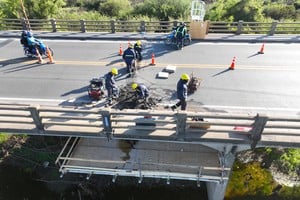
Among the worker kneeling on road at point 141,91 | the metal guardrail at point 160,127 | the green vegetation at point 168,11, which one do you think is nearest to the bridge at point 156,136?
the metal guardrail at point 160,127

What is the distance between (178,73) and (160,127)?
5.58 metres

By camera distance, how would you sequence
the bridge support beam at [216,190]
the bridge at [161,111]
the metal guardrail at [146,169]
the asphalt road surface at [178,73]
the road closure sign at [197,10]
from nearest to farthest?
the bridge at [161,111]
the metal guardrail at [146,169]
the bridge support beam at [216,190]
the asphalt road surface at [178,73]
the road closure sign at [197,10]

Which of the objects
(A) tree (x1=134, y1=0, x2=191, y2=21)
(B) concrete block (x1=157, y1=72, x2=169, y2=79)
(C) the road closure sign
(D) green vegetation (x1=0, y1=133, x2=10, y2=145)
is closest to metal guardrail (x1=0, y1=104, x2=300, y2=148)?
(B) concrete block (x1=157, y1=72, x2=169, y2=79)

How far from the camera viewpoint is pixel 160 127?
9.28 meters

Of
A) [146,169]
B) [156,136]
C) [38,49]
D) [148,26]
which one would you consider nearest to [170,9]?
[148,26]

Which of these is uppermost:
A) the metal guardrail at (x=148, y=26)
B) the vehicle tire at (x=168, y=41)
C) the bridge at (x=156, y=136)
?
the metal guardrail at (x=148, y=26)

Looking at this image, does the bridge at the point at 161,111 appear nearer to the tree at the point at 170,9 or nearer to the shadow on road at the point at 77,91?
the shadow on road at the point at 77,91

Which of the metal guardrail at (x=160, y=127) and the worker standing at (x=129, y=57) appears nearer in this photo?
Answer: the metal guardrail at (x=160, y=127)

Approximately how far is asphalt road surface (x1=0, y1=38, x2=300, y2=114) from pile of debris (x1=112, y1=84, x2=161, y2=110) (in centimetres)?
82

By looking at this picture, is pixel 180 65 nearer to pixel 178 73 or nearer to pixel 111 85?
pixel 178 73

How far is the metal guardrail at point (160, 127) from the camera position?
344 inches

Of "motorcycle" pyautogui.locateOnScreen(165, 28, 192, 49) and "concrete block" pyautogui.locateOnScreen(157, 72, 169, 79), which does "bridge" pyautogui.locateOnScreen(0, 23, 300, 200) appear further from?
"motorcycle" pyautogui.locateOnScreen(165, 28, 192, 49)

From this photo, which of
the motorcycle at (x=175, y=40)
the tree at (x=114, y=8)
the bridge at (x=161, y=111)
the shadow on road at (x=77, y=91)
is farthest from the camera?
the tree at (x=114, y=8)

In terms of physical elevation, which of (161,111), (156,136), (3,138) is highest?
(161,111)
